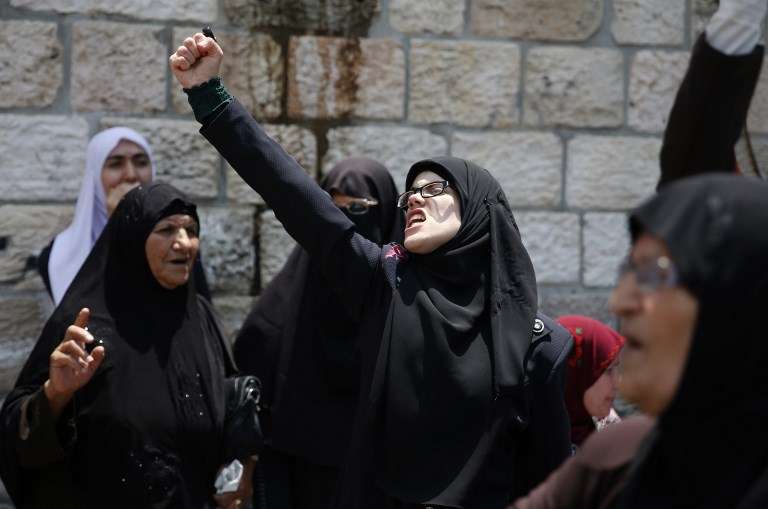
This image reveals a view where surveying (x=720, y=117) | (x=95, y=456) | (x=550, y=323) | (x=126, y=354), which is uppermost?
(x=720, y=117)

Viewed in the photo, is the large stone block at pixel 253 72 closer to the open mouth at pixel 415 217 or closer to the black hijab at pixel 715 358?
the open mouth at pixel 415 217

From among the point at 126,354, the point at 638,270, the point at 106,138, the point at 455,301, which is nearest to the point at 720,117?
the point at 638,270

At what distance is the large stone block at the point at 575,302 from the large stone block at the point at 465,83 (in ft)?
2.61

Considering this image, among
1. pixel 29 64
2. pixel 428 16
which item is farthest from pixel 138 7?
pixel 428 16

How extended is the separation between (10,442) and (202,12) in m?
2.21

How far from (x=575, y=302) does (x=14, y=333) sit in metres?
2.44

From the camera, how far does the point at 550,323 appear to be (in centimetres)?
331

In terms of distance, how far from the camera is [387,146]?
17.7 feet

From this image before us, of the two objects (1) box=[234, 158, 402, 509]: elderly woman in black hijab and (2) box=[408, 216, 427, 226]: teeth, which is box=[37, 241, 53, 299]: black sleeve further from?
(2) box=[408, 216, 427, 226]: teeth

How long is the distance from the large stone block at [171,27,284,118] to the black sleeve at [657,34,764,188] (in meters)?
3.12

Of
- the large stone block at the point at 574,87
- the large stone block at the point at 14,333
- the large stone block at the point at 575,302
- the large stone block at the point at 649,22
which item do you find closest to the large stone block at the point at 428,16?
the large stone block at the point at 574,87

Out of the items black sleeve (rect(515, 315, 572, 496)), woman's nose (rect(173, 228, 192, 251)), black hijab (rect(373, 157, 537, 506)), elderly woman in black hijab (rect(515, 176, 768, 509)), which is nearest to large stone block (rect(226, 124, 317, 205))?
woman's nose (rect(173, 228, 192, 251))

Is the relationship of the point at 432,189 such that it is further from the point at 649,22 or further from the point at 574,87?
the point at 649,22

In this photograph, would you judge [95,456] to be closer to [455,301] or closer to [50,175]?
[455,301]
